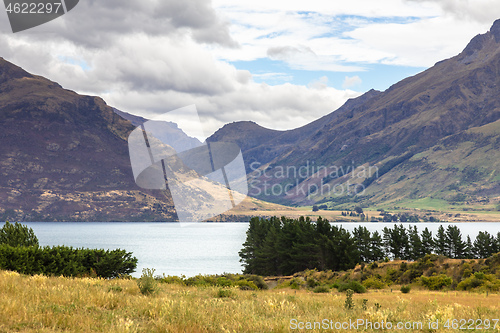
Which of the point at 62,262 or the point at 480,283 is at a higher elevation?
the point at 62,262

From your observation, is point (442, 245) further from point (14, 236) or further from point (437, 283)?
point (14, 236)

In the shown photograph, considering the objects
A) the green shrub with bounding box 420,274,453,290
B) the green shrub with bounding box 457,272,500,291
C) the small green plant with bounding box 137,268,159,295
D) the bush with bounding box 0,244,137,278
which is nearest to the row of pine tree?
the green shrub with bounding box 420,274,453,290

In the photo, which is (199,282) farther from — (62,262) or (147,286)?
(147,286)

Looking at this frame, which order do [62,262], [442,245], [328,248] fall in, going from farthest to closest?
1. [442,245]
2. [328,248]
3. [62,262]

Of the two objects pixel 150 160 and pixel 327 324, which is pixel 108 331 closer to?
pixel 327 324

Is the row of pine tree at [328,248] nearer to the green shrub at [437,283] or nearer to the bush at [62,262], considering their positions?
the green shrub at [437,283]

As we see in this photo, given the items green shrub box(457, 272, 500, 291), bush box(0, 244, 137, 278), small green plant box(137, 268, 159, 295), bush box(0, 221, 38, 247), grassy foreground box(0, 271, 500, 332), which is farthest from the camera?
bush box(0, 221, 38, 247)

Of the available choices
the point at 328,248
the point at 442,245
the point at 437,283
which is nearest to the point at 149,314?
the point at 437,283

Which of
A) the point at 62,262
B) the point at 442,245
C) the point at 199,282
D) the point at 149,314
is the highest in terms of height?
the point at 62,262

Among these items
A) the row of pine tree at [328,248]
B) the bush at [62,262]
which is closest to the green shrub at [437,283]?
the bush at [62,262]

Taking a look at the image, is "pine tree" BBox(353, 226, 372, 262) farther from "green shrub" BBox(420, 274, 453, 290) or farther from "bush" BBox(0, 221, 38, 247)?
"bush" BBox(0, 221, 38, 247)

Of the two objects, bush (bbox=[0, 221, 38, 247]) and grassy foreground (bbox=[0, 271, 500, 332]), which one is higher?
bush (bbox=[0, 221, 38, 247])

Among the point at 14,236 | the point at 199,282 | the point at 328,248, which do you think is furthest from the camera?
the point at 328,248

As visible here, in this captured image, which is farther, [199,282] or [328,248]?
[328,248]
